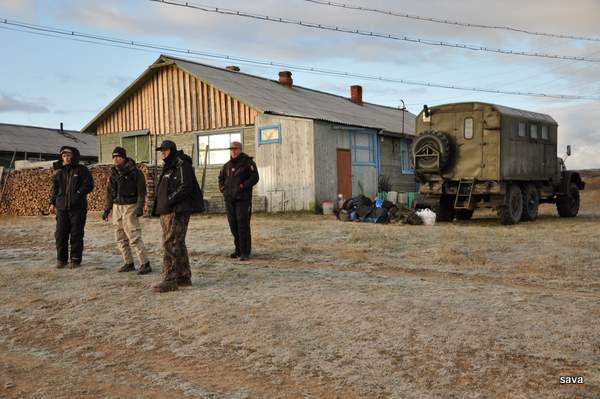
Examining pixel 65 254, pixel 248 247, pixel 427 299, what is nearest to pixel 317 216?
pixel 248 247

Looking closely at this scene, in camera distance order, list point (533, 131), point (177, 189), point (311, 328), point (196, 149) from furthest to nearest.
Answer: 1. point (196, 149)
2. point (533, 131)
3. point (177, 189)
4. point (311, 328)

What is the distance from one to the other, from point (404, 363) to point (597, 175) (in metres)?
46.1

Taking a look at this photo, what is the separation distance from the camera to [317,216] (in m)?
18.2

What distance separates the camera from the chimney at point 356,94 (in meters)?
30.8

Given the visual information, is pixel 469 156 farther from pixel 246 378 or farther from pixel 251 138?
pixel 246 378

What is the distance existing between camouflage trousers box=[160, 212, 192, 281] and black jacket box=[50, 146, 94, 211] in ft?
7.53

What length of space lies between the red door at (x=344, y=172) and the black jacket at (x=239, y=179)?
11164mm

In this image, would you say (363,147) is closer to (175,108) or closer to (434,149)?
(434,149)

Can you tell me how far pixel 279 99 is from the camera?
72.6 ft

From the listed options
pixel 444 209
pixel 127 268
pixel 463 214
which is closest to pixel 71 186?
pixel 127 268

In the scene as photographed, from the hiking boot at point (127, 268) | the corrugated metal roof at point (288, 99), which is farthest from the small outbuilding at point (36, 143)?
the hiking boot at point (127, 268)

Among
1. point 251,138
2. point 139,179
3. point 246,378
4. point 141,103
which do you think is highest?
point 141,103

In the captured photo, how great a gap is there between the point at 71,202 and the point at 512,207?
36.5 ft

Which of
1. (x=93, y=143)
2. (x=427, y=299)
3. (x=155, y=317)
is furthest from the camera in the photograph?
(x=93, y=143)
